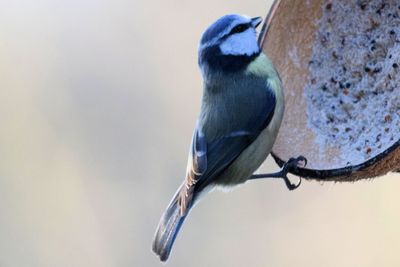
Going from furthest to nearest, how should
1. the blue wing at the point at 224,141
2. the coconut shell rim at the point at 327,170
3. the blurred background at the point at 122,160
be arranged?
1. the blurred background at the point at 122,160
2. the blue wing at the point at 224,141
3. the coconut shell rim at the point at 327,170

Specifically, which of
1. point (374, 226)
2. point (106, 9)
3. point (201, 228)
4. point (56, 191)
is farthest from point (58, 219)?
point (374, 226)

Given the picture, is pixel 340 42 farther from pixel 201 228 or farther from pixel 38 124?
Result: pixel 38 124

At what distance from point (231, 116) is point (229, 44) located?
0.16 m

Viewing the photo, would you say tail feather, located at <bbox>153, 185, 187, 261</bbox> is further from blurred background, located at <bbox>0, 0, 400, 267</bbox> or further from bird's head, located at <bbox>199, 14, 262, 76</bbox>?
blurred background, located at <bbox>0, 0, 400, 267</bbox>

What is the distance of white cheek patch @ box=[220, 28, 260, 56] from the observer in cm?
178

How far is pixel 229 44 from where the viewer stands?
1.80 metres

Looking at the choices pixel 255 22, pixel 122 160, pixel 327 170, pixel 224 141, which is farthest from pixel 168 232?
pixel 122 160

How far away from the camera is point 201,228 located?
2912 mm

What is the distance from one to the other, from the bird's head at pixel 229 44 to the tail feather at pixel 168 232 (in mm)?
333

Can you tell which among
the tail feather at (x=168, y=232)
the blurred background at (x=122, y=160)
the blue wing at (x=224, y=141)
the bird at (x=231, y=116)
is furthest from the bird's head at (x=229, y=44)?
the blurred background at (x=122, y=160)

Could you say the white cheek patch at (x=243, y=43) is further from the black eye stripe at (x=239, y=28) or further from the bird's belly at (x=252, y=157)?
the bird's belly at (x=252, y=157)

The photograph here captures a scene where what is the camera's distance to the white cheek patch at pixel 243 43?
5.85 feet

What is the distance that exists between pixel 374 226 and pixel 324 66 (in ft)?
3.19

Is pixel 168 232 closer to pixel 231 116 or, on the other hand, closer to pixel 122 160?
pixel 231 116
